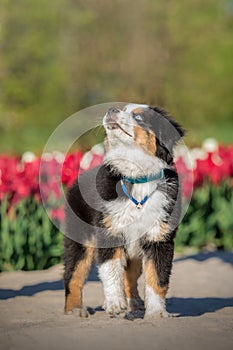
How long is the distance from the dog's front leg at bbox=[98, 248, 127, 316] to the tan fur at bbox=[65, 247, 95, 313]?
1.44 ft

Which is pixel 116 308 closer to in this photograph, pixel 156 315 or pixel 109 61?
pixel 156 315

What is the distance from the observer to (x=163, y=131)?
18.2 ft

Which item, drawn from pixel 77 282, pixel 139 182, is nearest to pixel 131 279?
pixel 77 282

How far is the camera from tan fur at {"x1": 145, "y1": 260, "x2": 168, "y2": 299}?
537 centimetres

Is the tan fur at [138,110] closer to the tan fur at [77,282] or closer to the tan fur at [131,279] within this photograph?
the tan fur at [77,282]

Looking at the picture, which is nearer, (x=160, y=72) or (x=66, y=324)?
(x=66, y=324)

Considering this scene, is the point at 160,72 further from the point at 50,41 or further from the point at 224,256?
the point at 224,256

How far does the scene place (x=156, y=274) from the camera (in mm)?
5367

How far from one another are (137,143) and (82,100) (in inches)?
861

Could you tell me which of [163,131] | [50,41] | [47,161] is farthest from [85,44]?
[163,131]

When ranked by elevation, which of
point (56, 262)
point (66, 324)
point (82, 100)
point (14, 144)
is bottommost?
point (66, 324)

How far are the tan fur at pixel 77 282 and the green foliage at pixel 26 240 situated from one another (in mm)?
2294

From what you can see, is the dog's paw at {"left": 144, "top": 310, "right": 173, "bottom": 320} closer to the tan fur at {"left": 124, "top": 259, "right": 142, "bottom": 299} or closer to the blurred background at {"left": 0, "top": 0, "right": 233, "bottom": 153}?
the tan fur at {"left": 124, "top": 259, "right": 142, "bottom": 299}

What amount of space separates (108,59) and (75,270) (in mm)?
20292
